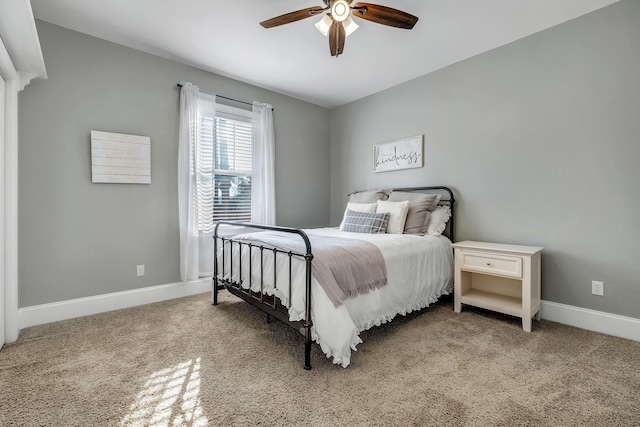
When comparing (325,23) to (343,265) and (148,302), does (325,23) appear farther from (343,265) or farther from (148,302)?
(148,302)

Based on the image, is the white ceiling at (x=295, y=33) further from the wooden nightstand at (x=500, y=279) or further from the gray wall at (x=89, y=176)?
the wooden nightstand at (x=500, y=279)

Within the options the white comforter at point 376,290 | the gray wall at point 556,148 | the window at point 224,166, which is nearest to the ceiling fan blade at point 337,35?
the white comforter at point 376,290

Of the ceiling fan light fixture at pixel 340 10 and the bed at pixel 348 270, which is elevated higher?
the ceiling fan light fixture at pixel 340 10

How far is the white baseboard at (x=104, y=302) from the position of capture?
243cm

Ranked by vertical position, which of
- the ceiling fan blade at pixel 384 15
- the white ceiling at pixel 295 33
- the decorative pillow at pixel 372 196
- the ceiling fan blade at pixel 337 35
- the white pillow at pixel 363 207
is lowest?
the white pillow at pixel 363 207

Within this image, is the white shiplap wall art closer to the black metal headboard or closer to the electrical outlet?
the black metal headboard

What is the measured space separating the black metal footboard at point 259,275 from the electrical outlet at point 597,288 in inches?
93.3

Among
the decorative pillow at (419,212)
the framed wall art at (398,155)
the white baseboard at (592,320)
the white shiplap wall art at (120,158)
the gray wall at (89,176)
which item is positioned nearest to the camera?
the white baseboard at (592,320)

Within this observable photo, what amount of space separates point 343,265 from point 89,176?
2470mm

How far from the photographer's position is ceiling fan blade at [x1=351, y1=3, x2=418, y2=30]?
1.93m

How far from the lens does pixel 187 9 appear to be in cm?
232

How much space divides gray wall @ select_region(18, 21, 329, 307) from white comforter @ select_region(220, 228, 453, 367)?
1144 millimetres

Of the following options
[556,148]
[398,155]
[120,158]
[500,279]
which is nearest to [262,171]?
[120,158]

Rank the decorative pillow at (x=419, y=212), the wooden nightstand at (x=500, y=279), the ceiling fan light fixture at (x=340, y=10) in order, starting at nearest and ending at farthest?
the ceiling fan light fixture at (x=340, y=10), the wooden nightstand at (x=500, y=279), the decorative pillow at (x=419, y=212)
